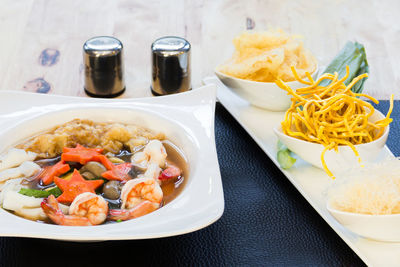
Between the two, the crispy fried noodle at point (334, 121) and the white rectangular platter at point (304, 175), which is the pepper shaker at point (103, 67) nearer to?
the white rectangular platter at point (304, 175)

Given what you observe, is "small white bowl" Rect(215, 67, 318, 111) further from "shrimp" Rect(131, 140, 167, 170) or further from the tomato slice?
the tomato slice

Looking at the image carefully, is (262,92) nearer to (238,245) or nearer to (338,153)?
(338,153)

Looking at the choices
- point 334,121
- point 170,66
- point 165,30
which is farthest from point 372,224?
point 165,30

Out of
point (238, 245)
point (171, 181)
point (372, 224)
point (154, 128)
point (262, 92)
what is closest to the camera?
point (372, 224)

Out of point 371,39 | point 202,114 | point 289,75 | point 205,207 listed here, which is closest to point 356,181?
point 205,207

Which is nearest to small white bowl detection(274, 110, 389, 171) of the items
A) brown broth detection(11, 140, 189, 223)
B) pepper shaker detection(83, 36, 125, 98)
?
brown broth detection(11, 140, 189, 223)
